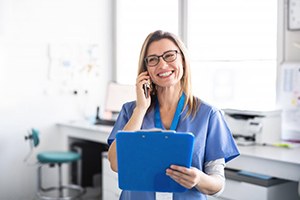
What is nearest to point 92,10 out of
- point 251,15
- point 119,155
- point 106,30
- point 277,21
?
point 106,30

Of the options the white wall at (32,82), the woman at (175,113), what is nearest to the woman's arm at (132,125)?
the woman at (175,113)

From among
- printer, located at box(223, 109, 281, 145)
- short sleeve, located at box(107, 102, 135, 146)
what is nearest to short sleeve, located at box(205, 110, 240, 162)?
short sleeve, located at box(107, 102, 135, 146)

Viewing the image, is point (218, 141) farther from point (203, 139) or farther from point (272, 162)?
point (272, 162)

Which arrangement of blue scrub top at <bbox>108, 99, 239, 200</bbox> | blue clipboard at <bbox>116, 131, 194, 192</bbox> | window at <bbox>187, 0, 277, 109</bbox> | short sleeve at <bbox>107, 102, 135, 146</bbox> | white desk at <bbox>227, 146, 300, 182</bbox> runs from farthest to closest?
window at <bbox>187, 0, 277, 109</bbox>
white desk at <bbox>227, 146, 300, 182</bbox>
short sleeve at <bbox>107, 102, 135, 146</bbox>
blue scrub top at <bbox>108, 99, 239, 200</bbox>
blue clipboard at <bbox>116, 131, 194, 192</bbox>

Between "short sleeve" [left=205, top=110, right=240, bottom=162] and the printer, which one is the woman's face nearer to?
"short sleeve" [left=205, top=110, right=240, bottom=162]

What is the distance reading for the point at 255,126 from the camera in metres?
3.21

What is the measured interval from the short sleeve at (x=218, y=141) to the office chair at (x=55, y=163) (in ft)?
8.31

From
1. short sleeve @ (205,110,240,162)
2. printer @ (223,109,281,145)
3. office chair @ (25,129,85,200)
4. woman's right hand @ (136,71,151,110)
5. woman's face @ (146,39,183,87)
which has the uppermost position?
woman's face @ (146,39,183,87)

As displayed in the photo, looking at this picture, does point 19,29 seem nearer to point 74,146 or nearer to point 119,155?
point 74,146

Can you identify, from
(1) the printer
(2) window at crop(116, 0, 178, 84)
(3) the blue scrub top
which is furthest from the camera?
(2) window at crop(116, 0, 178, 84)

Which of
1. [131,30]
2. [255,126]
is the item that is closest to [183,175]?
[255,126]

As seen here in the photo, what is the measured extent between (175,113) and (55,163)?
2.61 metres

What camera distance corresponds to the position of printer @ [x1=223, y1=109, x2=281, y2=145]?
10.5 ft

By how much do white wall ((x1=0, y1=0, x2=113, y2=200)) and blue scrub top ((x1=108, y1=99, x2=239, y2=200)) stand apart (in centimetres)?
280
